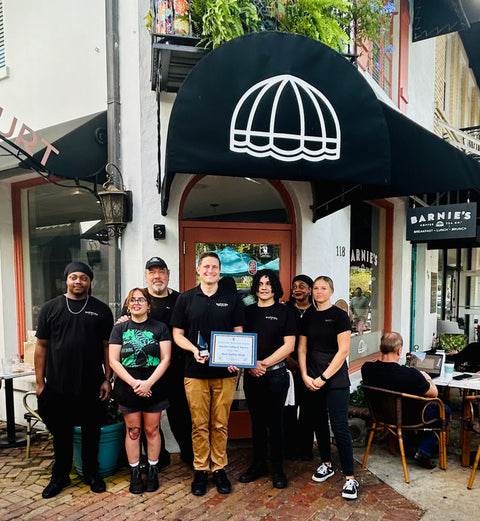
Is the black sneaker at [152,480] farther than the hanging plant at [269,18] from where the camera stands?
Yes

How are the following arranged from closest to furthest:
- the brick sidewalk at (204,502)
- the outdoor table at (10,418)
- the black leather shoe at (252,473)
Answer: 1. the brick sidewalk at (204,502)
2. the black leather shoe at (252,473)
3. the outdoor table at (10,418)

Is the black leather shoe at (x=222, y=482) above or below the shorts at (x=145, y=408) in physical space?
below

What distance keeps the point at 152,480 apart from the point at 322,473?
5.13 ft

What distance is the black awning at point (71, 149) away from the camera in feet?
13.2

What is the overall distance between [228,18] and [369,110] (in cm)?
141

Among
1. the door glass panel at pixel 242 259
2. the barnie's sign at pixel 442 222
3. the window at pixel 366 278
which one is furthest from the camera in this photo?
the window at pixel 366 278

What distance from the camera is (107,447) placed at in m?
3.79

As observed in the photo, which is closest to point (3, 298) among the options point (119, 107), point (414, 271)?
point (119, 107)

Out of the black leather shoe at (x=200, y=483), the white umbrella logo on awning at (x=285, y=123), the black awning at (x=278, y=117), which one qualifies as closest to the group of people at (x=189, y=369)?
the black leather shoe at (x=200, y=483)

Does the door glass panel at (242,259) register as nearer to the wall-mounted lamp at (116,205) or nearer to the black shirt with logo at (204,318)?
the wall-mounted lamp at (116,205)

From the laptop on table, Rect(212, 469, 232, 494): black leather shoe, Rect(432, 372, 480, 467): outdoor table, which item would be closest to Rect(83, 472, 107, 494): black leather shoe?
Rect(212, 469, 232, 494): black leather shoe

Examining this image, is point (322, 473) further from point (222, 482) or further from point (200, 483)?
point (200, 483)

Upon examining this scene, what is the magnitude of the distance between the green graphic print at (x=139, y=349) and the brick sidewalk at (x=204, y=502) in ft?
3.86

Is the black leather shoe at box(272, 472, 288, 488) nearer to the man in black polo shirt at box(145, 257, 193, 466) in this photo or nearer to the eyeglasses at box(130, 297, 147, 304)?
the man in black polo shirt at box(145, 257, 193, 466)
